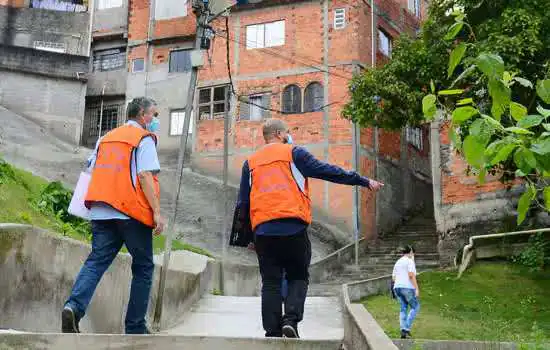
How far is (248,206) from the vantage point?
6.04 meters

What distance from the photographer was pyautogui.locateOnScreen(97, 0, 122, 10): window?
36156mm

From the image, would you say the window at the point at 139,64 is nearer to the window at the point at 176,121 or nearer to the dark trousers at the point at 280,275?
the window at the point at 176,121

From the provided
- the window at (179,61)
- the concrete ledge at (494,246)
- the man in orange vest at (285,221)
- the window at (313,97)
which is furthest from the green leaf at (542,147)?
the window at (179,61)

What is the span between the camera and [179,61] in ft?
105

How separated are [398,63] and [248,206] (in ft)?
38.3

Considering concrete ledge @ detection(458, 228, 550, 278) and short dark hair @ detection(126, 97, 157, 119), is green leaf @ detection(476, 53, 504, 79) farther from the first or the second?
concrete ledge @ detection(458, 228, 550, 278)

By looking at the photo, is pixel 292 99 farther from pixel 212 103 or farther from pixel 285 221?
pixel 285 221

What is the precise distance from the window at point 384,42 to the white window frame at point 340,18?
213cm

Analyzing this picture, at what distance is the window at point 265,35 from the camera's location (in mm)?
27812

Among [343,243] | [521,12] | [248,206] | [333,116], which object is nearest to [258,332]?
[248,206]

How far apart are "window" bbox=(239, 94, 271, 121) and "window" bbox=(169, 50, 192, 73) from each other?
210 inches

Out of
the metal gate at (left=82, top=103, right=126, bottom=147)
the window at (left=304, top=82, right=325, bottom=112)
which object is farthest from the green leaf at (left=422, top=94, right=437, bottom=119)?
the metal gate at (left=82, top=103, right=126, bottom=147)

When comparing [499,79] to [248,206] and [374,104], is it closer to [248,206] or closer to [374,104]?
[248,206]

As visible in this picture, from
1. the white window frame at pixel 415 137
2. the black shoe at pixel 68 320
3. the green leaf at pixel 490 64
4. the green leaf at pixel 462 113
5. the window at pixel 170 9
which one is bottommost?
the black shoe at pixel 68 320
